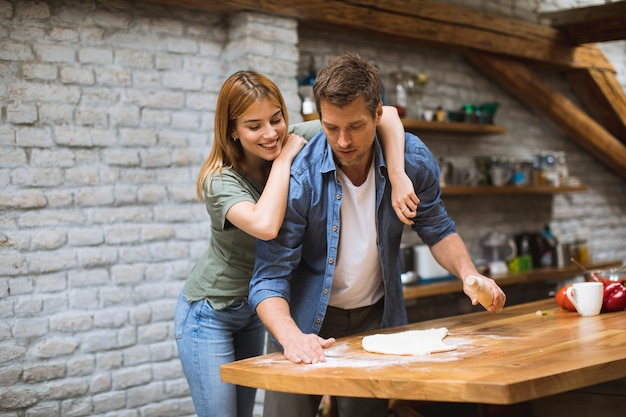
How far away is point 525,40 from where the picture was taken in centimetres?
598

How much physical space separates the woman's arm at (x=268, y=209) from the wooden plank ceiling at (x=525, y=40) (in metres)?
1.98

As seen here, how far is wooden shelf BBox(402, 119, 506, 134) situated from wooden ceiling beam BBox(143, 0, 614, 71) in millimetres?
602

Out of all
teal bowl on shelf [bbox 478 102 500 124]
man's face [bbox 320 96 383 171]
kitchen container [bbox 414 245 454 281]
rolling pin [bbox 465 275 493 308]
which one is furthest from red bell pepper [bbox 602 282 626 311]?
teal bowl on shelf [bbox 478 102 500 124]

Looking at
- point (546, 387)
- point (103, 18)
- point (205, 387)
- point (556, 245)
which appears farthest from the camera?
point (556, 245)

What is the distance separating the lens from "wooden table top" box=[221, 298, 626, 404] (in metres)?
1.62

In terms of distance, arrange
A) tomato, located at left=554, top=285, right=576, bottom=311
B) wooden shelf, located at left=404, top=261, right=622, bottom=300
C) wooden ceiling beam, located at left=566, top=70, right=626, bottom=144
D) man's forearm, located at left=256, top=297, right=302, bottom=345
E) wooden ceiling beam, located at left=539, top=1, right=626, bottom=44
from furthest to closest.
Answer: wooden ceiling beam, located at left=566, top=70, right=626, bottom=144 → wooden ceiling beam, located at left=539, top=1, right=626, bottom=44 → wooden shelf, located at left=404, top=261, right=622, bottom=300 → tomato, located at left=554, top=285, right=576, bottom=311 → man's forearm, located at left=256, top=297, right=302, bottom=345

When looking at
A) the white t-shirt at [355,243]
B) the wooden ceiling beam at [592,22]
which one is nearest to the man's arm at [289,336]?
the white t-shirt at [355,243]

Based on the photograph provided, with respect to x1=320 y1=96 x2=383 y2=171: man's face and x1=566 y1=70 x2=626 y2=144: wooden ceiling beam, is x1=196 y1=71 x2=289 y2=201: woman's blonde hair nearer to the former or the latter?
x1=320 y1=96 x2=383 y2=171: man's face

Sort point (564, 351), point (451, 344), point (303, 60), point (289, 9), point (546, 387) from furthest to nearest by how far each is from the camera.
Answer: point (303, 60) → point (289, 9) → point (451, 344) → point (564, 351) → point (546, 387)

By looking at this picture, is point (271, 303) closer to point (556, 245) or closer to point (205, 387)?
point (205, 387)

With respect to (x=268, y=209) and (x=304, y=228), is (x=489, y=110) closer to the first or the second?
(x=304, y=228)

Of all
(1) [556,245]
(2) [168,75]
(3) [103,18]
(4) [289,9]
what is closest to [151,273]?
(2) [168,75]

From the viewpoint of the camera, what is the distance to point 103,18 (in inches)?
152

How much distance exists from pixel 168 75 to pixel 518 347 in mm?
2748
